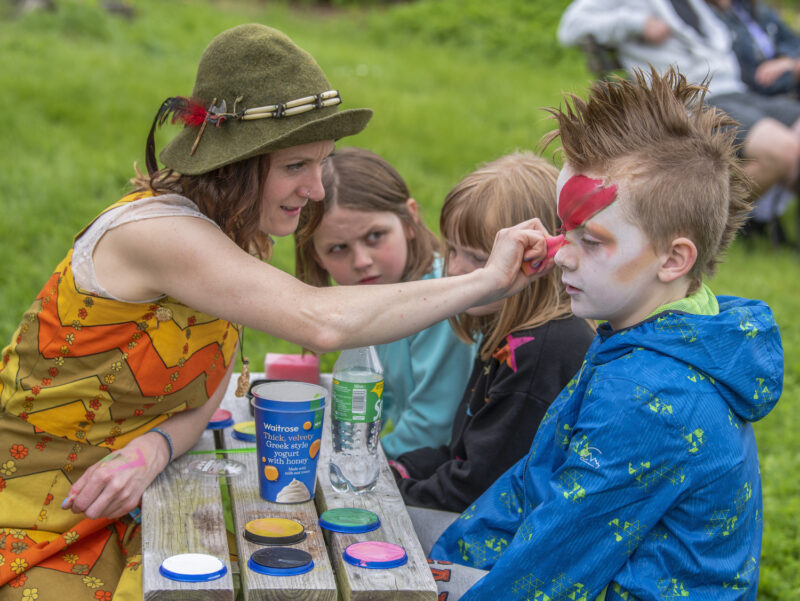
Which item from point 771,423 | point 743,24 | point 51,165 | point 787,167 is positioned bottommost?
point 771,423

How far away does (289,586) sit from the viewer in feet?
6.05

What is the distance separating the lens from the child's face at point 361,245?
3326 millimetres

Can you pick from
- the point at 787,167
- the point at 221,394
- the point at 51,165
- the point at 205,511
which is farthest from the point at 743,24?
the point at 205,511

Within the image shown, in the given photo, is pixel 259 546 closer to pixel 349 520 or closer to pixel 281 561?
pixel 281 561

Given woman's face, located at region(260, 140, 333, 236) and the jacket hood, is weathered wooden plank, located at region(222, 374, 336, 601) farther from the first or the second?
the jacket hood

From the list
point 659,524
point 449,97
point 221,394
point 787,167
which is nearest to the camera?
point 659,524

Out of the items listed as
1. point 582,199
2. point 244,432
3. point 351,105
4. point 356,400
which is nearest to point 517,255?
point 582,199

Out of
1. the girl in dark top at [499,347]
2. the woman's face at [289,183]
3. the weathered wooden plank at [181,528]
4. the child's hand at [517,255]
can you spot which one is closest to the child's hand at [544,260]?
the child's hand at [517,255]

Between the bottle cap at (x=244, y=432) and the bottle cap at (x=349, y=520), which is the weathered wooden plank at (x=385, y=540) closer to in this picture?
the bottle cap at (x=349, y=520)

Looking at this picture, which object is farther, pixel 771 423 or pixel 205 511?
pixel 771 423

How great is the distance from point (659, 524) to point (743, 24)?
5.91 m

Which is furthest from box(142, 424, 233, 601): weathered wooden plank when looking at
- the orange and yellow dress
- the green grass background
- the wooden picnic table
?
the green grass background

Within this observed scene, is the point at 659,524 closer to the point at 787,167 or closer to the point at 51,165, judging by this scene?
the point at 787,167

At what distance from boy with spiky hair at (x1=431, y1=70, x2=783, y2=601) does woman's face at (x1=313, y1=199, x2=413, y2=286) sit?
122 centimetres
